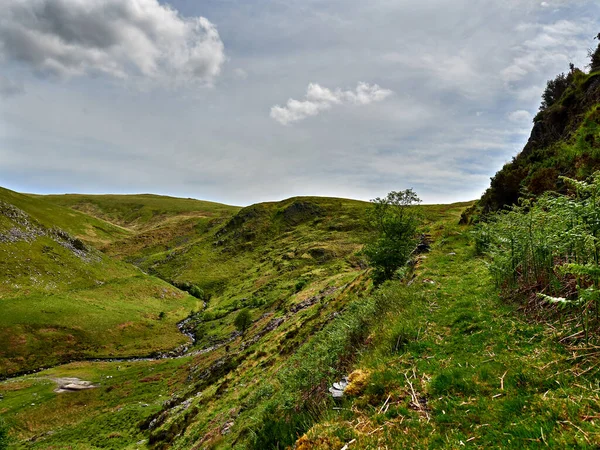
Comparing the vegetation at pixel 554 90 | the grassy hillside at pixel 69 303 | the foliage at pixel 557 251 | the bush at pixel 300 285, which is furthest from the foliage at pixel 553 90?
the grassy hillside at pixel 69 303

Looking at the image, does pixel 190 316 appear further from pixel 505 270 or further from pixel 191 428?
pixel 505 270

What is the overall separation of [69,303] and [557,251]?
320 feet

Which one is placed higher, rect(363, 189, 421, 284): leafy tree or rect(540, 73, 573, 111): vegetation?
rect(540, 73, 573, 111): vegetation

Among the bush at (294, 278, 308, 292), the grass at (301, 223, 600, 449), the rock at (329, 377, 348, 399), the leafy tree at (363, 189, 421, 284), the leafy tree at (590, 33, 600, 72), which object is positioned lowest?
the bush at (294, 278, 308, 292)

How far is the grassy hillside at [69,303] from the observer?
64.3 metres

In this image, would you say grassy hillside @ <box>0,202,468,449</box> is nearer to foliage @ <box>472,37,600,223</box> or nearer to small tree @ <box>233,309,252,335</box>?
small tree @ <box>233,309,252,335</box>

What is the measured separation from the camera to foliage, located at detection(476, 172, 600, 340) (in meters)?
7.61

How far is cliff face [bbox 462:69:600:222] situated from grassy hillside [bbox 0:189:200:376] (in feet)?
248

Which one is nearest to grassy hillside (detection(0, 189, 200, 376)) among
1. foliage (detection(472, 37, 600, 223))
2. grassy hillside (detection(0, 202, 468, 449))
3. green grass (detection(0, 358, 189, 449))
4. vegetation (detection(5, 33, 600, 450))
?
vegetation (detection(5, 33, 600, 450))

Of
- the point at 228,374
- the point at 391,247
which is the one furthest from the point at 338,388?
the point at 228,374

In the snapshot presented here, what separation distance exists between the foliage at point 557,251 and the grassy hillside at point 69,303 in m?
77.0

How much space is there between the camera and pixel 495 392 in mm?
6789

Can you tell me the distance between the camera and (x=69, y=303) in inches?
3024

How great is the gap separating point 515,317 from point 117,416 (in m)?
50.5
